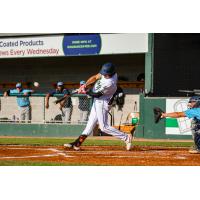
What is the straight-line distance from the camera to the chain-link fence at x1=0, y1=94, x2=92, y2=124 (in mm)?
17641

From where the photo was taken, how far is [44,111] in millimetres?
18234

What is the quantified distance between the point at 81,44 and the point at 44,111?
4545mm

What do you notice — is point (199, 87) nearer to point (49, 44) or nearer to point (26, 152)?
point (49, 44)

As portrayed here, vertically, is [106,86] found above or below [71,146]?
above

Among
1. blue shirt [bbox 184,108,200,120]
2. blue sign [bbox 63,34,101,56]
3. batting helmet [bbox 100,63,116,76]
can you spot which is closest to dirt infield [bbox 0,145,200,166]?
blue shirt [bbox 184,108,200,120]

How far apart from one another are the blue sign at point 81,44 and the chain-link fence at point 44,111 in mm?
3839

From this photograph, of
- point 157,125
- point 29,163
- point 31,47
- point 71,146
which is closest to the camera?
point 29,163

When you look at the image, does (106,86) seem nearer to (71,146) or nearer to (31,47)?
(71,146)

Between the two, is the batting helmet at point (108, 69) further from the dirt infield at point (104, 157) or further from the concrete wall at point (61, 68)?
the concrete wall at point (61, 68)

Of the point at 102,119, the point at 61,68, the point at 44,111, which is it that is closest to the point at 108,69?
the point at 102,119

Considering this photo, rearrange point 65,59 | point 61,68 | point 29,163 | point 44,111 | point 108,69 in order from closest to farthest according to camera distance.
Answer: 1. point 29,163
2. point 108,69
3. point 44,111
4. point 65,59
5. point 61,68

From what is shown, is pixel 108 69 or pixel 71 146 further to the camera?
pixel 71 146

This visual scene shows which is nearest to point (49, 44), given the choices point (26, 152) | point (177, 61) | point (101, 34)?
point (101, 34)

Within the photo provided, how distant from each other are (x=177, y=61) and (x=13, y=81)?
9654 millimetres
